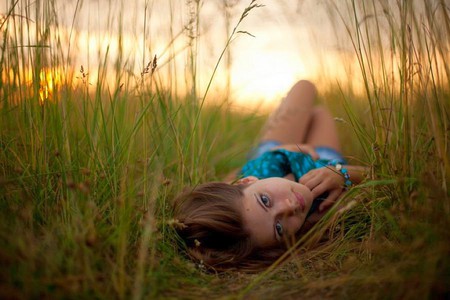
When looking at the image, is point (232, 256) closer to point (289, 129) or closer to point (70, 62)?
point (70, 62)

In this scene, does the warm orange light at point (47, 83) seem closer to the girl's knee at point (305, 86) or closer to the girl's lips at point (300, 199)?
the girl's lips at point (300, 199)

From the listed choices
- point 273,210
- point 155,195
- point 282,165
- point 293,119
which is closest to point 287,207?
point 273,210

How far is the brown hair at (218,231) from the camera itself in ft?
4.64

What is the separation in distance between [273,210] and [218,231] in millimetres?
228

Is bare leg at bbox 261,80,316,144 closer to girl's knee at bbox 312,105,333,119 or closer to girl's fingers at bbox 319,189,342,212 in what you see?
girl's knee at bbox 312,105,333,119

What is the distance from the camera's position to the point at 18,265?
820 millimetres

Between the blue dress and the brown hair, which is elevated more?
the blue dress

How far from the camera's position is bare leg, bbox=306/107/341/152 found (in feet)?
9.18

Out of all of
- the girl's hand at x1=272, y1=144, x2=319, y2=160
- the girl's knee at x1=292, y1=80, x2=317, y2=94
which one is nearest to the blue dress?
the girl's hand at x1=272, y1=144, x2=319, y2=160

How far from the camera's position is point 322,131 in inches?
113

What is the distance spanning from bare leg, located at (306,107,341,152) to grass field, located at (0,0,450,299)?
137 cm

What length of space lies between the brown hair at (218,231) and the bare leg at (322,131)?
4.64 feet

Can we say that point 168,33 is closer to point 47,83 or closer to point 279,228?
point 47,83

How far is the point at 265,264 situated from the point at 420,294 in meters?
0.64
